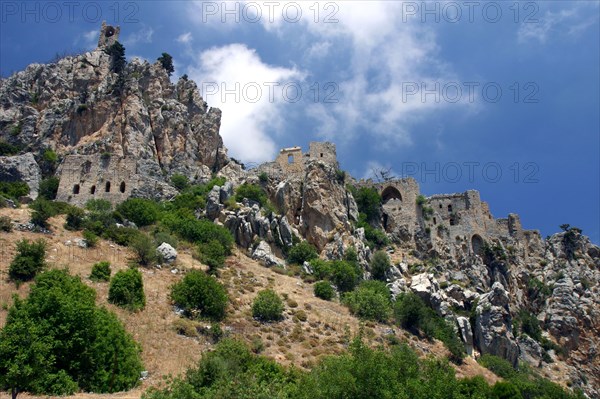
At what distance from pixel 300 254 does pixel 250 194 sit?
746 centimetres

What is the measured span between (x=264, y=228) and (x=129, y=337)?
70.9ft

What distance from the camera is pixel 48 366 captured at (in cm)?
2225

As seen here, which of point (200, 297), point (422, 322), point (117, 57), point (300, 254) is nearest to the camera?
point (200, 297)

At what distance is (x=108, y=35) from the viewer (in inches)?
2990

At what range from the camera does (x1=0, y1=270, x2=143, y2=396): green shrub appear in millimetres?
21484

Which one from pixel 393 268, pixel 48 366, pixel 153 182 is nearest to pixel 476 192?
pixel 393 268

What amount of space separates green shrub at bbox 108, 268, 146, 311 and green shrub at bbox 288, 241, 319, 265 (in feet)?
54.7

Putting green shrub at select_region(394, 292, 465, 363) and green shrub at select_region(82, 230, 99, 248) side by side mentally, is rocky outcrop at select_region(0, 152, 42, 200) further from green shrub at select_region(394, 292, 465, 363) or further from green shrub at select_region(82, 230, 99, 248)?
green shrub at select_region(394, 292, 465, 363)

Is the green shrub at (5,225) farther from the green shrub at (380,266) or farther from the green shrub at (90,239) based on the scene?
the green shrub at (380,266)

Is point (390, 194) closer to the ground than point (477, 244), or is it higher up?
higher up

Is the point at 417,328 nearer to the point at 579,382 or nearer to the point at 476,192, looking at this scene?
the point at 579,382

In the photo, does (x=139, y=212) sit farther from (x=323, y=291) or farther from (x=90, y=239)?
(x=323, y=291)

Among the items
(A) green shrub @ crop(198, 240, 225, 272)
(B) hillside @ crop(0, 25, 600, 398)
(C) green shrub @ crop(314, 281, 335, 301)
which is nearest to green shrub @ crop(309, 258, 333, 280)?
(B) hillside @ crop(0, 25, 600, 398)

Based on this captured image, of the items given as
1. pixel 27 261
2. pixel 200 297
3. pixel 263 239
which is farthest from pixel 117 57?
pixel 200 297
